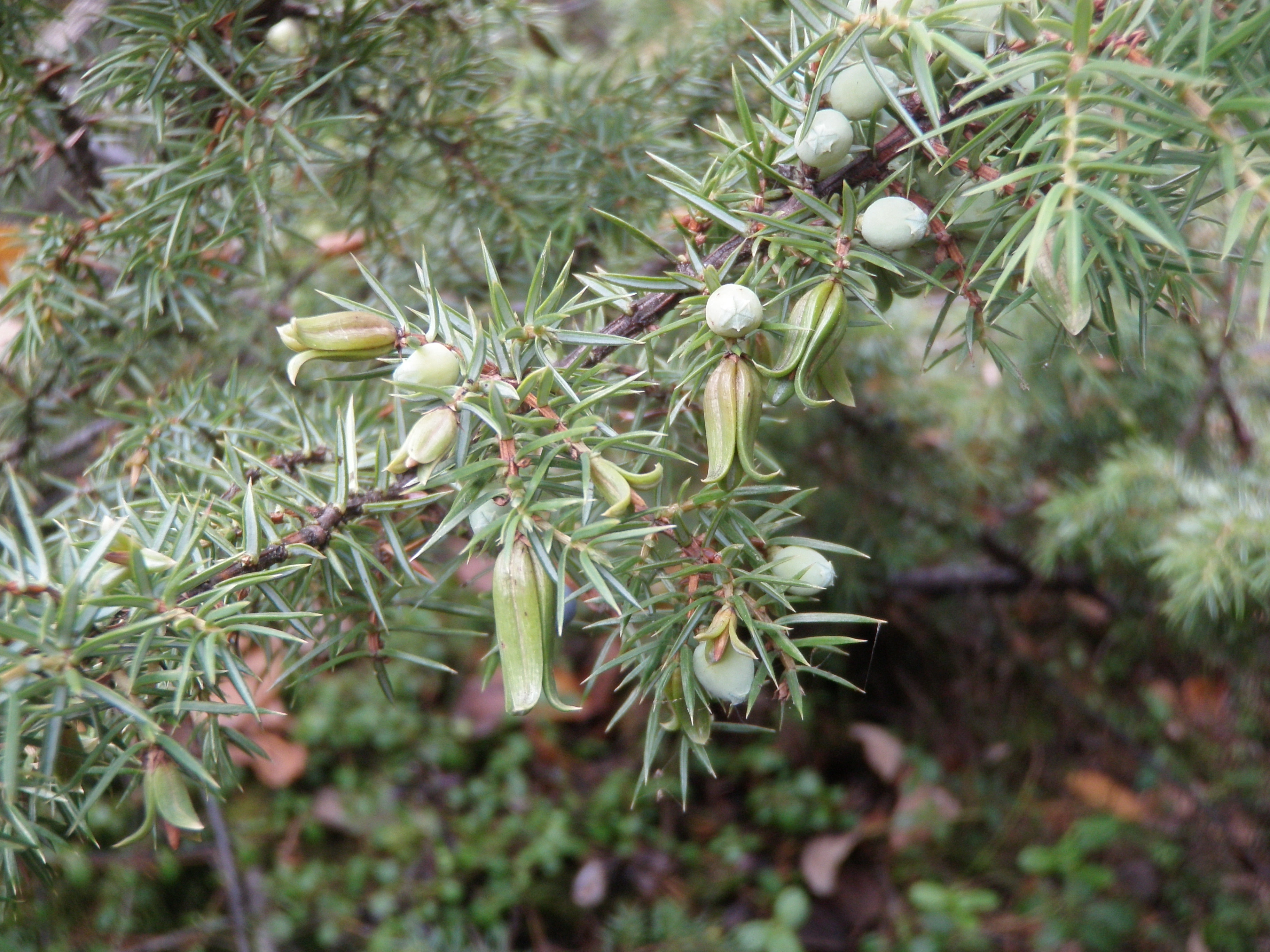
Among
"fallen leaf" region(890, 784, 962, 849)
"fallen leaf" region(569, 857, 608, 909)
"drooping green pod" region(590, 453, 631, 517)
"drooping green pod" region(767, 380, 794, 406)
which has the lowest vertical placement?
"fallen leaf" region(890, 784, 962, 849)

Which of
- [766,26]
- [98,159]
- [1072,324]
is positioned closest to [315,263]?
[98,159]

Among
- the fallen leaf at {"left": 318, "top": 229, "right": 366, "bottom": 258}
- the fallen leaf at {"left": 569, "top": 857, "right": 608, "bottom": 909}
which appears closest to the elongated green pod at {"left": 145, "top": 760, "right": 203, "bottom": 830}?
the fallen leaf at {"left": 318, "top": 229, "right": 366, "bottom": 258}

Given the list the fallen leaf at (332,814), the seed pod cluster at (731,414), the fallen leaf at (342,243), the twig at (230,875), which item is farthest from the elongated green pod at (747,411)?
the fallen leaf at (332,814)

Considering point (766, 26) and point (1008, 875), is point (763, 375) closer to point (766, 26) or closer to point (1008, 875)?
point (766, 26)

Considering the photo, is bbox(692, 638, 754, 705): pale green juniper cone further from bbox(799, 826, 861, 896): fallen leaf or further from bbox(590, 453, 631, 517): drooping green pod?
bbox(799, 826, 861, 896): fallen leaf

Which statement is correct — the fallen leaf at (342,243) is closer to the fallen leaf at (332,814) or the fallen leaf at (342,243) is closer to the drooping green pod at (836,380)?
the drooping green pod at (836,380)
